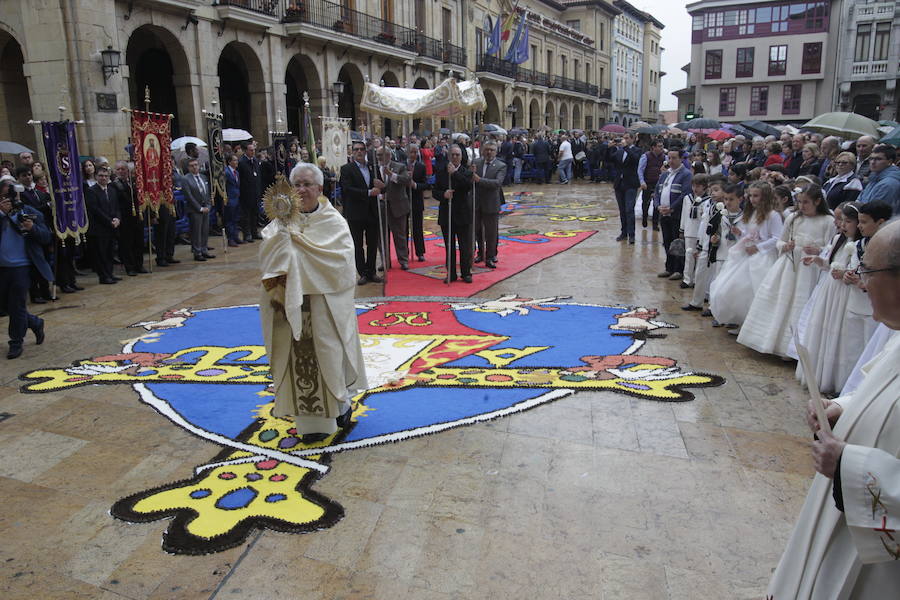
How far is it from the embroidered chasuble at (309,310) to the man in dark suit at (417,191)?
5715 mm

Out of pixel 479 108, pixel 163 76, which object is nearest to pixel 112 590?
pixel 479 108

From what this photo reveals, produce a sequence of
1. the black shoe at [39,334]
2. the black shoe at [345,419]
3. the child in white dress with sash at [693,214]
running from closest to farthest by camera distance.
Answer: the black shoe at [345,419] → the black shoe at [39,334] → the child in white dress with sash at [693,214]

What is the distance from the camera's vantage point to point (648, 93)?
7000cm

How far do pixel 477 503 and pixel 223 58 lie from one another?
19799 mm

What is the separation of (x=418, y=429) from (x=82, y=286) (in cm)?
663

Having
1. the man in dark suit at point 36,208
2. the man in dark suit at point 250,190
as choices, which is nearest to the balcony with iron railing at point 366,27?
the man in dark suit at point 250,190

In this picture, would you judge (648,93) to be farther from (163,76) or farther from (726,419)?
(726,419)

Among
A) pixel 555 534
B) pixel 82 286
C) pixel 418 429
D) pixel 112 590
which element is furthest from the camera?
pixel 82 286

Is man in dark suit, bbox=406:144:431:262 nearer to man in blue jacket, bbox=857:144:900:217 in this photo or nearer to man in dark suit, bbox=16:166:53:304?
man in dark suit, bbox=16:166:53:304

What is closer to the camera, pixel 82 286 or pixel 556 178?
pixel 82 286

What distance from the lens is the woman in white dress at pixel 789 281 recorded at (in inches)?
212

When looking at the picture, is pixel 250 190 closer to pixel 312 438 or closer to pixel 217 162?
pixel 217 162

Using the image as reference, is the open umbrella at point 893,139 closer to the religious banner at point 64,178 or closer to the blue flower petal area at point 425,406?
the blue flower petal area at point 425,406

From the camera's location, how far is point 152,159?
32.8 ft
